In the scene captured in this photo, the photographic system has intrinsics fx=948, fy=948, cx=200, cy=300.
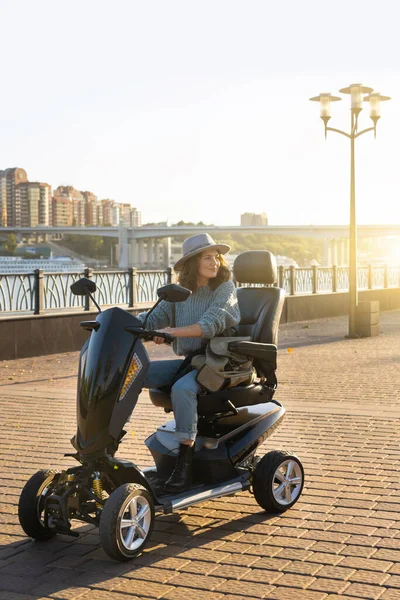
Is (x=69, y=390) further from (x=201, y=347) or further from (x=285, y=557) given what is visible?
(x=285, y=557)

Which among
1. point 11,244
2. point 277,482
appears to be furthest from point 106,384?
point 11,244

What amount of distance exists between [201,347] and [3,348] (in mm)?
9735

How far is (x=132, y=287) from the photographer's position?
1894 centimetres

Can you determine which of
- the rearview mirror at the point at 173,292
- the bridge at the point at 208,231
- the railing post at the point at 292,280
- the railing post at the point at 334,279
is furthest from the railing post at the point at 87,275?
the bridge at the point at 208,231

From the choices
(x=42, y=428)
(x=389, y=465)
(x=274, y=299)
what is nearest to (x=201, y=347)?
(x=274, y=299)

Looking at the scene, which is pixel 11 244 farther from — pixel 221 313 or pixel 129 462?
pixel 129 462

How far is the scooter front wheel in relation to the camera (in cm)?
433

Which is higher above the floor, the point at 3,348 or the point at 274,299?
the point at 274,299

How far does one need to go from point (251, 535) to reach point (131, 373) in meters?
1.09

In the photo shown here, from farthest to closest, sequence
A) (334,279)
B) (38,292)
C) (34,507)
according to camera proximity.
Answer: (334,279)
(38,292)
(34,507)

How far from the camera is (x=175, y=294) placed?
461 centimetres

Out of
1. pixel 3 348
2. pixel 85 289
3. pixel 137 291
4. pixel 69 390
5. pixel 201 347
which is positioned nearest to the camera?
pixel 85 289

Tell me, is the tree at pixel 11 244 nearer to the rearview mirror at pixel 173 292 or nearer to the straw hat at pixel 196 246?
the straw hat at pixel 196 246

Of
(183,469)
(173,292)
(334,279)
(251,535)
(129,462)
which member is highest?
(173,292)
